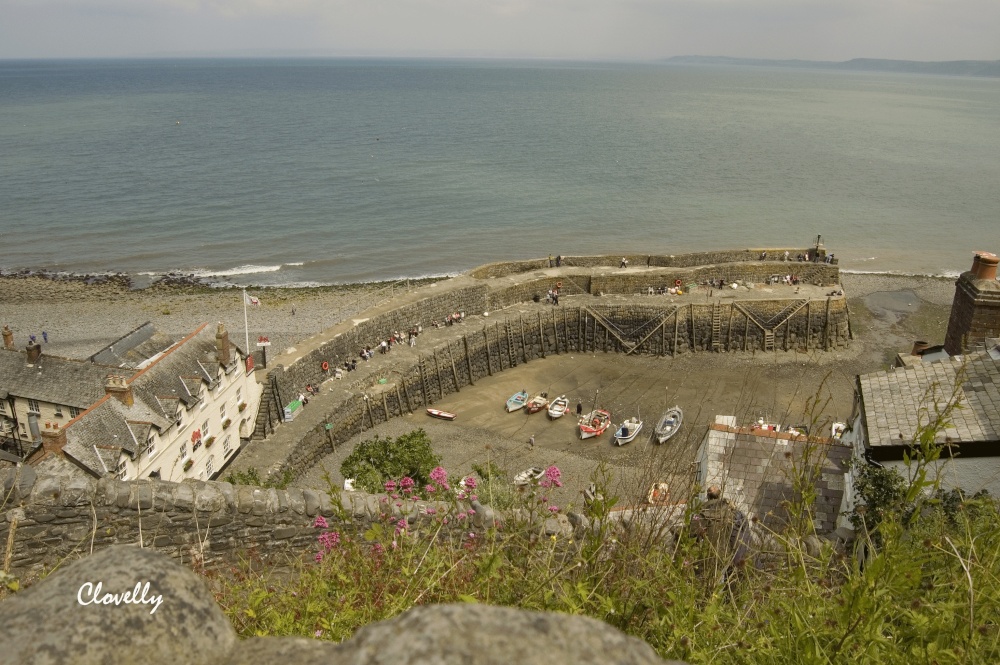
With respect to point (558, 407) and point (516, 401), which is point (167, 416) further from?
point (558, 407)

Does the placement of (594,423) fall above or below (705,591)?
below

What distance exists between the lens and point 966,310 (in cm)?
1539

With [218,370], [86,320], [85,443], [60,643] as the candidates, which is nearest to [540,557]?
[60,643]

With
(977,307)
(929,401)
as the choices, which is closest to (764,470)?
(929,401)

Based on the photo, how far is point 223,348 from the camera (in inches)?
839

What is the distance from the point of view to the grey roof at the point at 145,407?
16.8m

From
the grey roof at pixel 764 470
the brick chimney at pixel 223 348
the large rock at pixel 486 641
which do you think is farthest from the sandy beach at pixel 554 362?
the large rock at pixel 486 641

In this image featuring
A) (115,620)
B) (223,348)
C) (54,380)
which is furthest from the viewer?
(54,380)

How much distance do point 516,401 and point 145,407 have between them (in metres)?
14.1

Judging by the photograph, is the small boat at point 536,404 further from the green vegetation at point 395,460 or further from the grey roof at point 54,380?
the grey roof at point 54,380

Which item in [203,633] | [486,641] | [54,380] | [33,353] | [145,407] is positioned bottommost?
[54,380]

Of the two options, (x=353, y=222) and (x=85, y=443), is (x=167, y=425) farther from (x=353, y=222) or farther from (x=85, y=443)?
(x=353, y=222)

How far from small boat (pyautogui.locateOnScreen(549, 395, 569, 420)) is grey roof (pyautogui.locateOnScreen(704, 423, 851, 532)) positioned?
1599 cm

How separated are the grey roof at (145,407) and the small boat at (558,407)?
38.6 feet
